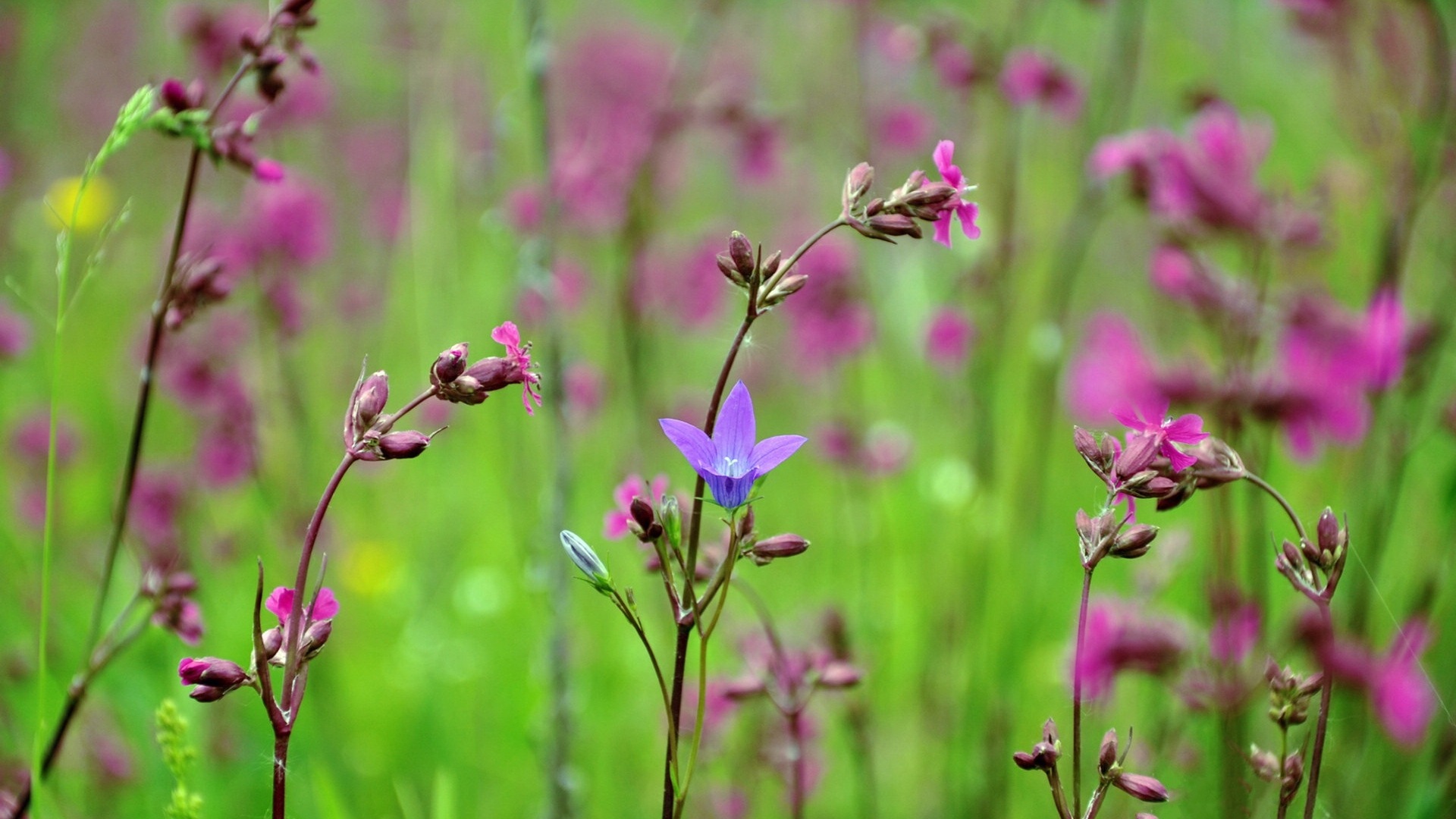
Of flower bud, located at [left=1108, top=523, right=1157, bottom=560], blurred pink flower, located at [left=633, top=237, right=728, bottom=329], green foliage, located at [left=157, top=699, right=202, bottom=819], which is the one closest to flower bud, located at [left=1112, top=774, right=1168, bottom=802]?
flower bud, located at [left=1108, top=523, right=1157, bottom=560]

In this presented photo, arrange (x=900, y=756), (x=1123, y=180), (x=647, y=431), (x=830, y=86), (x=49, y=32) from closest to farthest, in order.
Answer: (x=1123, y=180) < (x=900, y=756) < (x=647, y=431) < (x=830, y=86) < (x=49, y=32)

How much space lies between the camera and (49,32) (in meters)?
5.27

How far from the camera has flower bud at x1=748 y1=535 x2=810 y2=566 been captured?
1066mm

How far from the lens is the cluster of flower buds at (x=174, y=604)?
134cm

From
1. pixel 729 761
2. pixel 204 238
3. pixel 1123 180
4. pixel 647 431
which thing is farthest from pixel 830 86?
pixel 729 761

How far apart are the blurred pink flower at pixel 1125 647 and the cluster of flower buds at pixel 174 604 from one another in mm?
1249

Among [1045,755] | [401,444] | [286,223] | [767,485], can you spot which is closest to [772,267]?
[401,444]

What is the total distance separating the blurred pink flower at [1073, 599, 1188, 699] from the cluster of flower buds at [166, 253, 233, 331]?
1355 millimetres

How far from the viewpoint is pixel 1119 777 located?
3.44 feet

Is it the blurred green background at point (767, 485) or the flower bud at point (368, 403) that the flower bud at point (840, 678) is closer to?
the blurred green background at point (767, 485)

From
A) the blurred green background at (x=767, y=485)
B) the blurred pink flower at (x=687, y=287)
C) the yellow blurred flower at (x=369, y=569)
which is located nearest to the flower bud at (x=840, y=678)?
the blurred green background at (x=767, y=485)

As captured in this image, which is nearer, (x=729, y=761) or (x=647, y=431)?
(x=729, y=761)

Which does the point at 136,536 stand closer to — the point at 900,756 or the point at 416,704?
the point at 416,704

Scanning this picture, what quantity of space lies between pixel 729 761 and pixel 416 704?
40.8 inches
